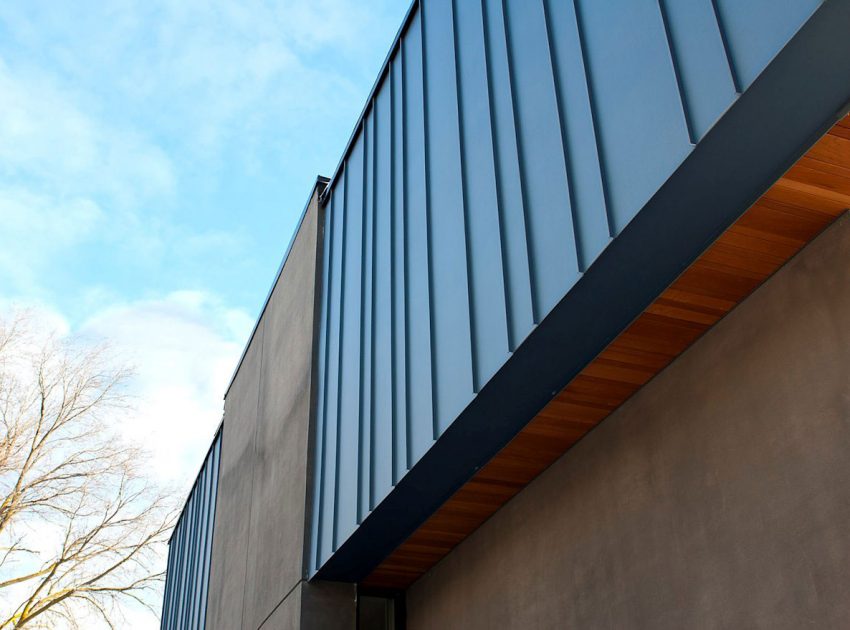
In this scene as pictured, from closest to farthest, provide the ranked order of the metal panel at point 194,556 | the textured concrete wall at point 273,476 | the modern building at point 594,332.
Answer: the modern building at point 594,332
the textured concrete wall at point 273,476
the metal panel at point 194,556

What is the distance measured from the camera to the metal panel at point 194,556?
17000 millimetres

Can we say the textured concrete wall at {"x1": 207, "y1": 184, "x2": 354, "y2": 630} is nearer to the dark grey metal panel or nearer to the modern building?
the modern building

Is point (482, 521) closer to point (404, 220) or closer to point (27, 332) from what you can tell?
point (404, 220)

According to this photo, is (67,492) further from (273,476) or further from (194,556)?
(273,476)

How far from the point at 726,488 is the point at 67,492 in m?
21.8

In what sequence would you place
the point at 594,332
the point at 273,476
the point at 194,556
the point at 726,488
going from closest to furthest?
the point at 726,488 → the point at 594,332 → the point at 273,476 → the point at 194,556

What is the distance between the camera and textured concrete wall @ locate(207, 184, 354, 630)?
10562 millimetres

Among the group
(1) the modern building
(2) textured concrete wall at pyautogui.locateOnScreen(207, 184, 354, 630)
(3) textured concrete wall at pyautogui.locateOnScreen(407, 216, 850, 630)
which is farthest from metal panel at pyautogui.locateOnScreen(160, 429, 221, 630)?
(3) textured concrete wall at pyautogui.locateOnScreen(407, 216, 850, 630)

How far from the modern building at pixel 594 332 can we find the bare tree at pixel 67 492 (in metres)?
15.4

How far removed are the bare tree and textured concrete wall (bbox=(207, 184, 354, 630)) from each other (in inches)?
367

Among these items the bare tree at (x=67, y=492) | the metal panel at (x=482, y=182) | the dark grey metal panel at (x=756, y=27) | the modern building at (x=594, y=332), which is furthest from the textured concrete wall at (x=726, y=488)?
the bare tree at (x=67, y=492)

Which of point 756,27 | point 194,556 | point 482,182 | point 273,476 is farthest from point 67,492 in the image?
point 756,27

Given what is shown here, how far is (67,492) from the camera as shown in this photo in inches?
947

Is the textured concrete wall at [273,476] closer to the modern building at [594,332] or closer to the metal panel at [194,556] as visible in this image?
the modern building at [594,332]
